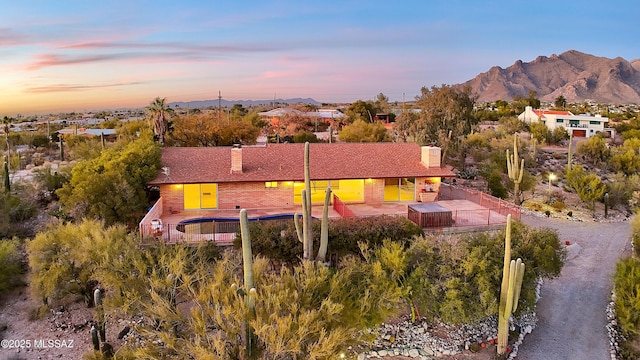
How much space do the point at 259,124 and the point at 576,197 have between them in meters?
35.2

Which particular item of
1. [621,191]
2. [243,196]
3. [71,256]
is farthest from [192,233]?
[621,191]

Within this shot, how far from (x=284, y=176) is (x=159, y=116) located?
1354cm

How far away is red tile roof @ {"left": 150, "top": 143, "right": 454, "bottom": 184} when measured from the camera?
23641 millimetres

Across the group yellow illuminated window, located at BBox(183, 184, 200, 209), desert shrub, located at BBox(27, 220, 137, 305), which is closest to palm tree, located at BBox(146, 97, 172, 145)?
yellow illuminated window, located at BBox(183, 184, 200, 209)

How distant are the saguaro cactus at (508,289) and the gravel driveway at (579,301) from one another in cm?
108

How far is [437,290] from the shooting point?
51.9 ft

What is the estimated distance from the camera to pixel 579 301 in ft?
64.7

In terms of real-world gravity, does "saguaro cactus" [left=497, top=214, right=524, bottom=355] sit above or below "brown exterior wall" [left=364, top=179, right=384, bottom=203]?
below

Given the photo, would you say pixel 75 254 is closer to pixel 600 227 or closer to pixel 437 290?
pixel 437 290

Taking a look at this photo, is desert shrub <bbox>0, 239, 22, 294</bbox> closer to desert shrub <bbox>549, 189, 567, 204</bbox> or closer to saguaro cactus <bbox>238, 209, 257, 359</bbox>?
saguaro cactus <bbox>238, 209, 257, 359</bbox>

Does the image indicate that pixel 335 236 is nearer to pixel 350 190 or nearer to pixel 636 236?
pixel 350 190

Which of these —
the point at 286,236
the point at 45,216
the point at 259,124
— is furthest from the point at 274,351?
the point at 259,124

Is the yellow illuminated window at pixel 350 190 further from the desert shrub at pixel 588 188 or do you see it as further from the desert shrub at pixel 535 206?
the desert shrub at pixel 588 188

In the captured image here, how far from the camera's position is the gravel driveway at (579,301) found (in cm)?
1658
